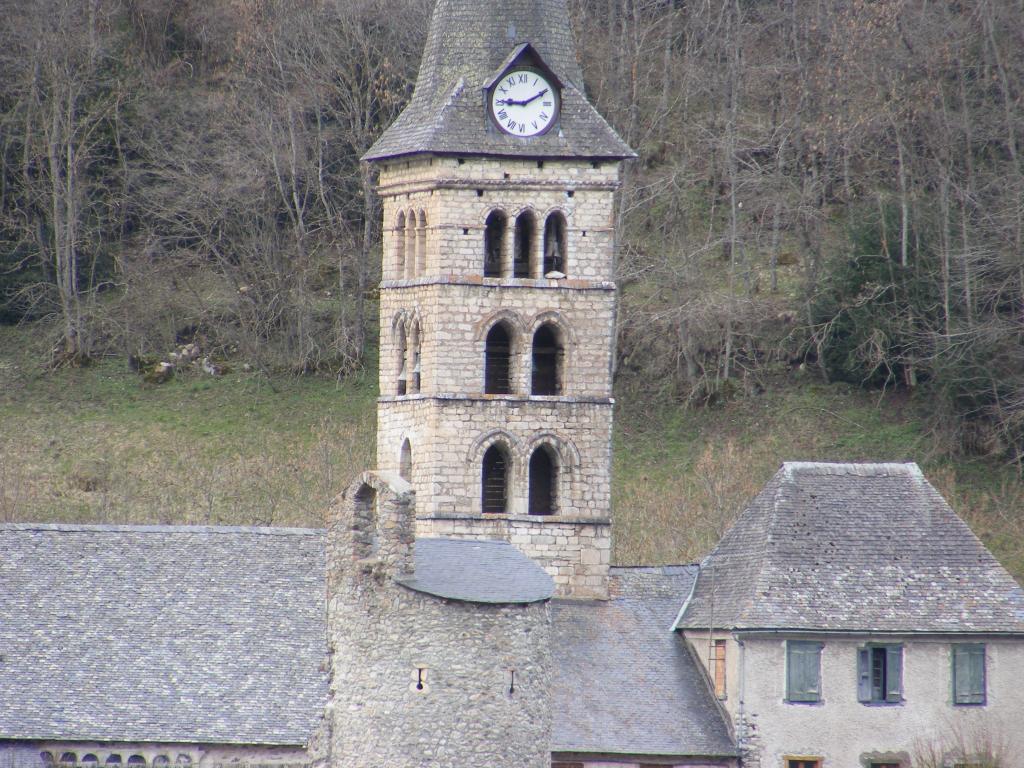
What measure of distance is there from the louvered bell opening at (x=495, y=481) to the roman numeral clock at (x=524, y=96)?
5.79 m

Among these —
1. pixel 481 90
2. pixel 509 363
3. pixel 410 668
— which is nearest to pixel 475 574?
pixel 410 668

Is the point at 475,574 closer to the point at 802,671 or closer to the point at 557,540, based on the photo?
the point at 802,671

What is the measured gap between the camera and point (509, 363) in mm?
43750

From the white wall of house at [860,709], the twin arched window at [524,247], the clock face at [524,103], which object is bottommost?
the white wall of house at [860,709]

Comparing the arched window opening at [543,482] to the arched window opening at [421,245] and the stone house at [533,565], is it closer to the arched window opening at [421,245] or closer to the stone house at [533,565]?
the stone house at [533,565]

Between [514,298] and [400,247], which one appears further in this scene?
[400,247]

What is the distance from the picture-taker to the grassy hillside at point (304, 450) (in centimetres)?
5366

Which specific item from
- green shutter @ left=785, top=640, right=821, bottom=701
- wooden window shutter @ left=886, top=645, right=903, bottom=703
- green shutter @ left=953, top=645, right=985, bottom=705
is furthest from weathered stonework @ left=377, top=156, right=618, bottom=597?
green shutter @ left=953, top=645, right=985, bottom=705

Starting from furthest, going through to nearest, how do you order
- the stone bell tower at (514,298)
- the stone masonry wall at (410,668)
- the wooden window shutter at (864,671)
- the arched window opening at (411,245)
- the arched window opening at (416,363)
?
the arched window opening at (411,245) < the arched window opening at (416,363) < the stone bell tower at (514,298) < the wooden window shutter at (864,671) < the stone masonry wall at (410,668)

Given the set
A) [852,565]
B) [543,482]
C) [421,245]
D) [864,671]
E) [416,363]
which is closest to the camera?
[864,671]

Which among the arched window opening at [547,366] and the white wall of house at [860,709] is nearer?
the white wall of house at [860,709]

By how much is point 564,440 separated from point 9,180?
26.9m

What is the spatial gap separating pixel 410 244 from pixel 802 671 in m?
10.9

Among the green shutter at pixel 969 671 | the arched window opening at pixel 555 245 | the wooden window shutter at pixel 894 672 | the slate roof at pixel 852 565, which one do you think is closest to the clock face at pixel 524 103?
the arched window opening at pixel 555 245
